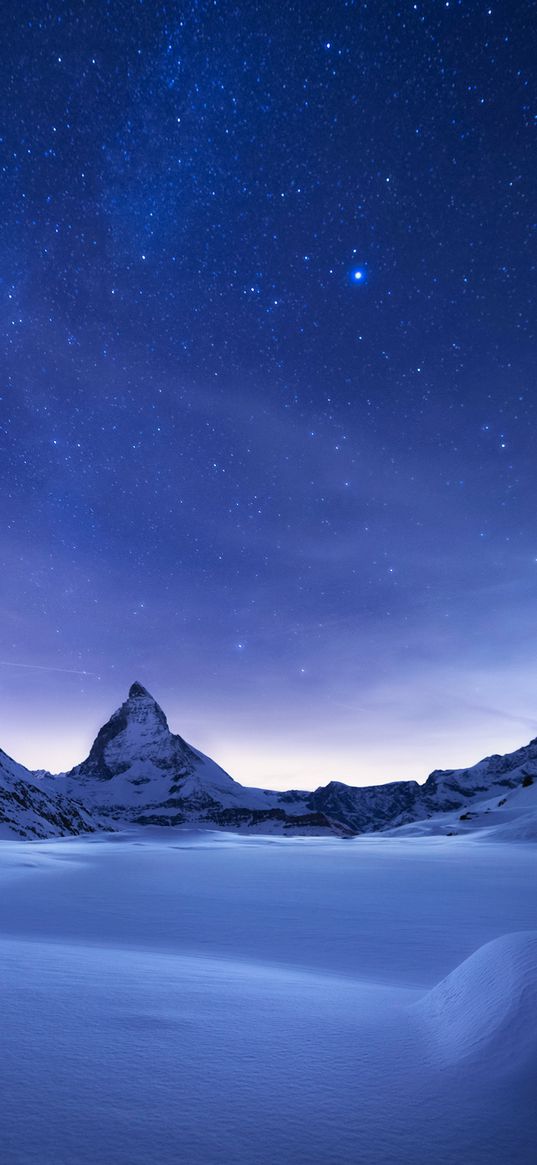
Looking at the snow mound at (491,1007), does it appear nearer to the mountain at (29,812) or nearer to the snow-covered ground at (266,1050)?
the snow-covered ground at (266,1050)

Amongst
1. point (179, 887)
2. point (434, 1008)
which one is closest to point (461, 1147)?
point (434, 1008)

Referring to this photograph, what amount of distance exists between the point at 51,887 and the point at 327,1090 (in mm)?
9712

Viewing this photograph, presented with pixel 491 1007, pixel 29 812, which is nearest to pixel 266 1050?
pixel 491 1007

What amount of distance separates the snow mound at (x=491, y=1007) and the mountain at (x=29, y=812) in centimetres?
11063

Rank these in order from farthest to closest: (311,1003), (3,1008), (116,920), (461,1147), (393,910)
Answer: (393,910) < (116,920) < (311,1003) < (3,1008) < (461,1147)

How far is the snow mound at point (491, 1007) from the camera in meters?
2.23

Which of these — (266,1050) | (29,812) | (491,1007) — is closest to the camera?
(266,1050)

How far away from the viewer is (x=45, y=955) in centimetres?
470

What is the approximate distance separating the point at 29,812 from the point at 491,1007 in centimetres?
13352

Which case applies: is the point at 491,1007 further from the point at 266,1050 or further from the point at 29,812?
the point at 29,812

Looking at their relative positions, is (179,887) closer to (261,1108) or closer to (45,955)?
(45,955)

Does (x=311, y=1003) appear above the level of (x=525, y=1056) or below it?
below

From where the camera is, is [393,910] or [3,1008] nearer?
[3,1008]

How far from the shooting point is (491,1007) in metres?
2.59
